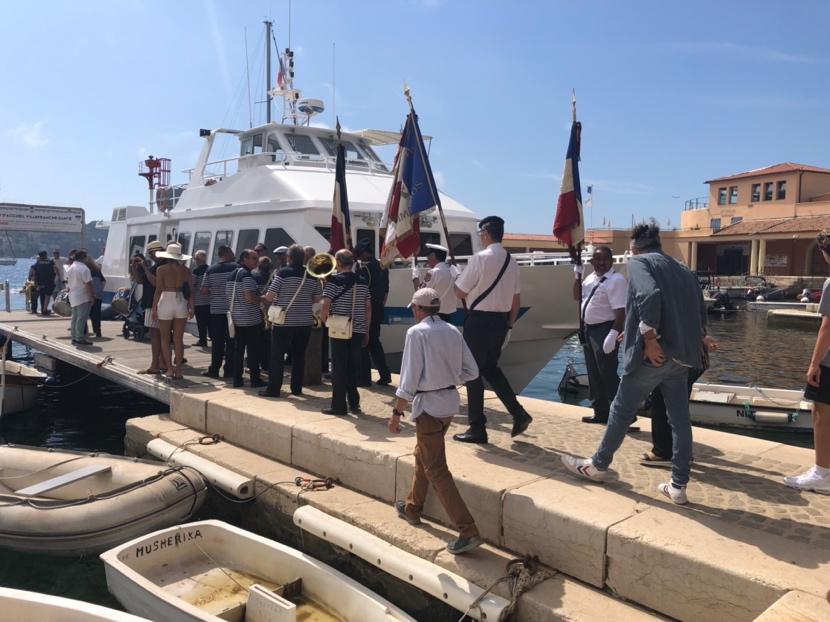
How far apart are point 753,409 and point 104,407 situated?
Answer: 11.7 metres

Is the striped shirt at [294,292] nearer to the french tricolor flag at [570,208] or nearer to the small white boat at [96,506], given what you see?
the small white boat at [96,506]

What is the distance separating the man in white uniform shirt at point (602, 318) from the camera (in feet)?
20.1

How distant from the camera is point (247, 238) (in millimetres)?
11617

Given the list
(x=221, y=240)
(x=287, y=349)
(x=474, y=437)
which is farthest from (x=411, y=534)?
(x=221, y=240)

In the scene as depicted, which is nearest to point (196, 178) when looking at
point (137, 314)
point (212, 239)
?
point (212, 239)

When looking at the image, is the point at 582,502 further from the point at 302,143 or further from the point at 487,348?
the point at 302,143

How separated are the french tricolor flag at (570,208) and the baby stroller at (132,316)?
29.3 ft

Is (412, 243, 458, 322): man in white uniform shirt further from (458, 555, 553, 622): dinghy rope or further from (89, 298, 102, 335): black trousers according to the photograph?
(89, 298, 102, 335): black trousers

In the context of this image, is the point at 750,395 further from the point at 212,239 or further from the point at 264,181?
the point at 212,239

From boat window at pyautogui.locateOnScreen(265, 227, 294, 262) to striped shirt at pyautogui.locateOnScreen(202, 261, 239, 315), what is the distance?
87.6 inches

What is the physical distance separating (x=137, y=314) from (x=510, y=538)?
10566mm

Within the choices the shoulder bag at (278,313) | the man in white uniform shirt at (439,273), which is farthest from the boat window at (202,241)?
the man in white uniform shirt at (439,273)

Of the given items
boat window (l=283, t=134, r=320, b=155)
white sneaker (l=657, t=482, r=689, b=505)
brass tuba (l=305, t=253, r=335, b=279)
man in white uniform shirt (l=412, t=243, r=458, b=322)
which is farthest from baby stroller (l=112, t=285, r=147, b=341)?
white sneaker (l=657, t=482, r=689, b=505)

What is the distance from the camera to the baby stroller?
497 inches
